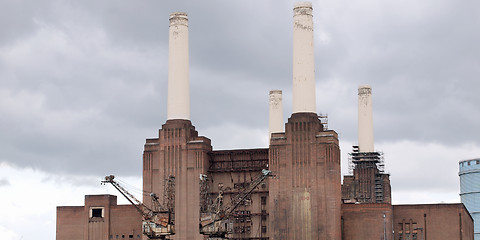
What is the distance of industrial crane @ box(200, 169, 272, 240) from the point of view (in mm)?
121312

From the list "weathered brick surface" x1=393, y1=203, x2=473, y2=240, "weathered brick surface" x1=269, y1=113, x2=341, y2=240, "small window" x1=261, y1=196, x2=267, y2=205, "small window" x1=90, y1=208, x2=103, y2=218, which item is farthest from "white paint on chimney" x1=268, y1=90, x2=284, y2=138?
"small window" x1=90, y1=208, x2=103, y2=218

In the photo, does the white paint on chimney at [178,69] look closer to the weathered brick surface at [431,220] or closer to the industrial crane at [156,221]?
the industrial crane at [156,221]

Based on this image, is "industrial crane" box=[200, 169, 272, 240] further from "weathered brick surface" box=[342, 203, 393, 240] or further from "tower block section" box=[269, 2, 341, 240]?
"weathered brick surface" box=[342, 203, 393, 240]

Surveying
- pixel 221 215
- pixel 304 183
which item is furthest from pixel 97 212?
pixel 304 183

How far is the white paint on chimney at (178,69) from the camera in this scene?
129m

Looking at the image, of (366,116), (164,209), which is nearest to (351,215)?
(164,209)

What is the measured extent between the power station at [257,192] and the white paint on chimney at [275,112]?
2846 cm

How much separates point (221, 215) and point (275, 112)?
1558 inches

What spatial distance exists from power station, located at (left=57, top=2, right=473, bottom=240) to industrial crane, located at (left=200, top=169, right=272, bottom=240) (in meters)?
0.16

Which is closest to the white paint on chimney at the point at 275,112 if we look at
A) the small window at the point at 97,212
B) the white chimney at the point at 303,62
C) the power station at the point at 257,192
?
the power station at the point at 257,192

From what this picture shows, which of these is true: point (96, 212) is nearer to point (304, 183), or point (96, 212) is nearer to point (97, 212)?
point (97, 212)

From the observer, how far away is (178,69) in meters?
129

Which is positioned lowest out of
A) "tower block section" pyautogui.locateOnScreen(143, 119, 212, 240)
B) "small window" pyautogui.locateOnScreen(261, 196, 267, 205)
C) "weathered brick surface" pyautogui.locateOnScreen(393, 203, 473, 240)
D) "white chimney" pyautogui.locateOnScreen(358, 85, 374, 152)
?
"weathered brick surface" pyautogui.locateOnScreen(393, 203, 473, 240)

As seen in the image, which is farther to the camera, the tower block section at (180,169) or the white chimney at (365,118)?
the white chimney at (365,118)
